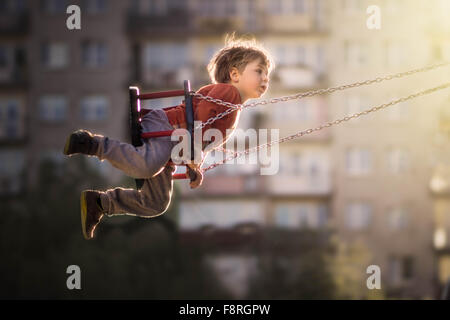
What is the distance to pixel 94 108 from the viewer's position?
46.9 metres

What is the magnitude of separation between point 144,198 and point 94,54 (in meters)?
39.1

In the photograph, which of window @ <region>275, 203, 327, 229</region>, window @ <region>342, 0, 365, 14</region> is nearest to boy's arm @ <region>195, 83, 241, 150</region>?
window @ <region>275, 203, 327, 229</region>

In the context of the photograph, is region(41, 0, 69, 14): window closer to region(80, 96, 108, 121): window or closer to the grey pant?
region(80, 96, 108, 121): window

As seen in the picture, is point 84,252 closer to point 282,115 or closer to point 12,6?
point 282,115

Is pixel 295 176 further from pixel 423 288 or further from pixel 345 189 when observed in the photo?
pixel 423 288

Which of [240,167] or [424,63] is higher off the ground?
[424,63]

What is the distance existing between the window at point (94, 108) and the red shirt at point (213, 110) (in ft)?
126

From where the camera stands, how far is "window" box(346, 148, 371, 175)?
148ft

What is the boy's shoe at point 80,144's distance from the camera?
25.7 feet

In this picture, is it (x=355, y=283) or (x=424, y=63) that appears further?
(x=424, y=63)

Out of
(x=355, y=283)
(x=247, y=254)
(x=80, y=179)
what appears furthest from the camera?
(x=247, y=254)

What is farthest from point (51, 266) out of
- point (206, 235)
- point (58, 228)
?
point (206, 235)

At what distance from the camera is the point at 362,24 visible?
45.4 m

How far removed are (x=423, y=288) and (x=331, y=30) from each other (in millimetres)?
14166
